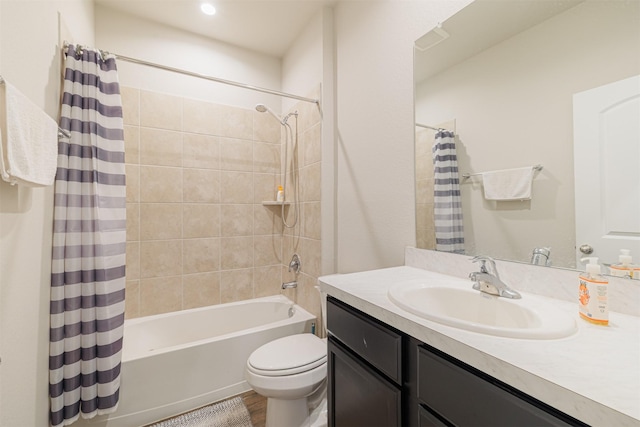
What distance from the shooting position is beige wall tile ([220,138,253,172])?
2314 mm

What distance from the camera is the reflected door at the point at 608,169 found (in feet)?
2.33

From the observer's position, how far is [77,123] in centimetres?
135

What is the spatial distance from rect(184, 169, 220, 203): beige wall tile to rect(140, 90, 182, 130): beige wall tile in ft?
1.27

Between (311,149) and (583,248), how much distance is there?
1641 mm

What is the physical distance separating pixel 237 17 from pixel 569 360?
8.35 ft

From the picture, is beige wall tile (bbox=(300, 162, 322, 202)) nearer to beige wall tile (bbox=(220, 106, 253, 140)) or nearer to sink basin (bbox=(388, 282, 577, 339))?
beige wall tile (bbox=(220, 106, 253, 140))

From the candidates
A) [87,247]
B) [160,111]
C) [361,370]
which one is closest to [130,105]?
[160,111]

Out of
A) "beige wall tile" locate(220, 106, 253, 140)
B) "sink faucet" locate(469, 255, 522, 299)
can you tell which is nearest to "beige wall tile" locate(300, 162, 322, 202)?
"beige wall tile" locate(220, 106, 253, 140)

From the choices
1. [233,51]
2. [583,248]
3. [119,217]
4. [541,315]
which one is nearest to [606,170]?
[583,248]

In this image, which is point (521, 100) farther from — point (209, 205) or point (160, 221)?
point (160, 221)

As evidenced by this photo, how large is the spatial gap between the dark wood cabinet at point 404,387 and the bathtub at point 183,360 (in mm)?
980

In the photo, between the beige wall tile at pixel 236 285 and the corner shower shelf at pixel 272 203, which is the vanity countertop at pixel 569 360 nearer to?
the corner shower shelf at pixel 272 203

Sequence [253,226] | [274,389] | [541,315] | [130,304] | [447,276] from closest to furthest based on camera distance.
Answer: [541,315] < [447,276] < [274,389] < [130,304] < [253,226]

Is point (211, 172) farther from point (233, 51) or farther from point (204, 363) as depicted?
point (204, 363)
